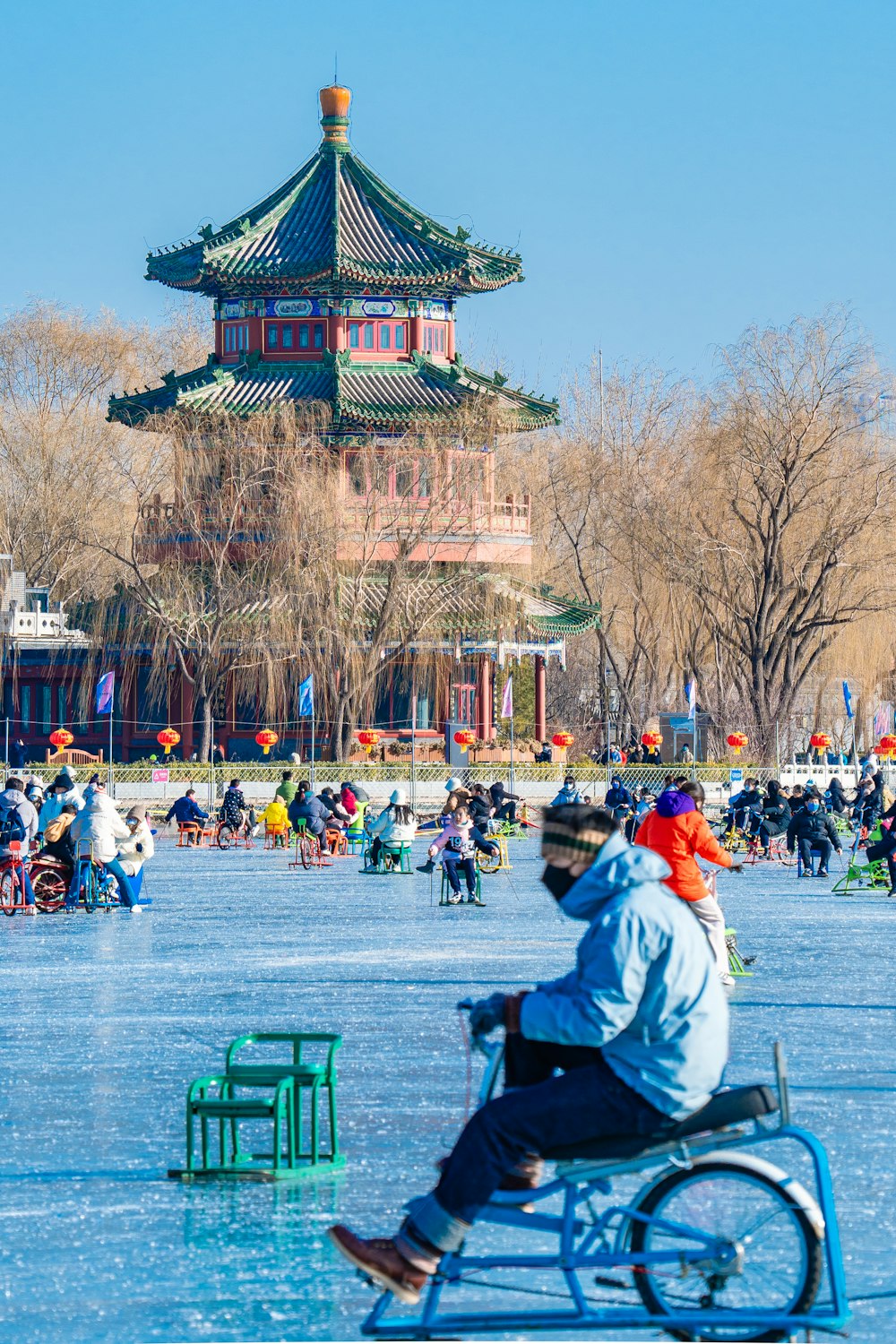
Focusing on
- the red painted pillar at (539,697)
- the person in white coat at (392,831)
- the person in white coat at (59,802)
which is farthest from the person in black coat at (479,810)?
the red painted pillar at (539,697)

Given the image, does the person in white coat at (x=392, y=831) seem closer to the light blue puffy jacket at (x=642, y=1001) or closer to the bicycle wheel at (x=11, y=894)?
the bicycle wheel at (x=11, y=894)

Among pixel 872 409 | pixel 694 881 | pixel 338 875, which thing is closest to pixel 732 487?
pixel 872 409

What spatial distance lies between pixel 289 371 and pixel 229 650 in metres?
9.02

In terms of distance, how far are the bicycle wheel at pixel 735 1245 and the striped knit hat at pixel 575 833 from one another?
3.15ft

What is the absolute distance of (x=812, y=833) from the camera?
2861 centimetres

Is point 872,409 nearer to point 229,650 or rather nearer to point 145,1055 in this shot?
point 229,650

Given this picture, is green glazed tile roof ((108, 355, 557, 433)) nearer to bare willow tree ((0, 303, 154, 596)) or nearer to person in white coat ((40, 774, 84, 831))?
bare willow tree ((0, 303, 154, 596))

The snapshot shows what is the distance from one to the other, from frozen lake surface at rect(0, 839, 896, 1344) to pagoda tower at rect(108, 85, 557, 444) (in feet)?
Answer: 104

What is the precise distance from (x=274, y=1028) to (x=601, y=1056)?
6673mm

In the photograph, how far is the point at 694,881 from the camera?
13852mm

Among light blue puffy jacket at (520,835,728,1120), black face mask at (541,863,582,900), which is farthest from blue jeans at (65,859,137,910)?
light blue puffy jacket at (520,835,728,1120)

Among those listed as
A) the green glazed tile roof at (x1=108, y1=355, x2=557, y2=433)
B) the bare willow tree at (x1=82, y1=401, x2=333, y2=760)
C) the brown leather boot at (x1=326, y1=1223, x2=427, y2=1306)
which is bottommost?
the brown leather boot at (x1=326, y1=1223, x2=427, y2=1306)

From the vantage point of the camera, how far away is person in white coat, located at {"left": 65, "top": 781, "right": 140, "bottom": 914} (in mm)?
21141

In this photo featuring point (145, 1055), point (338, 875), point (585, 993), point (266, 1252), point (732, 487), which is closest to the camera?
point (585, 993)
